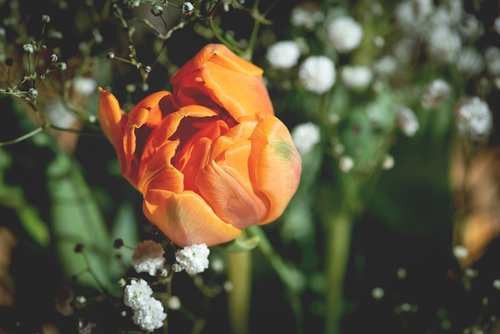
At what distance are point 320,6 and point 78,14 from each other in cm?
22

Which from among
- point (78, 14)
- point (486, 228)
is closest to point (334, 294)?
point (486, 228)

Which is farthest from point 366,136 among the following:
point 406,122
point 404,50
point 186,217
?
point 186,217

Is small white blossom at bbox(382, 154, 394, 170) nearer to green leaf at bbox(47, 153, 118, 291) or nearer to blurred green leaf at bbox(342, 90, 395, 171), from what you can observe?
blurred green leaf at bbox(342, 90, 395, 171)

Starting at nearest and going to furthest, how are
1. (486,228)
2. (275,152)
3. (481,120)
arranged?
1. (275,152)
2. (481,120)
3. (486,228)

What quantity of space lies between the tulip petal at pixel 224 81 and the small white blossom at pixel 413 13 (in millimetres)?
267

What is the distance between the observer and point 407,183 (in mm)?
503

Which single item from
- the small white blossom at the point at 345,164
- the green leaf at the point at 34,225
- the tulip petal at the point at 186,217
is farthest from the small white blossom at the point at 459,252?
the green leaf at the point at 34,225

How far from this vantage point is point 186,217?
1.04 ft

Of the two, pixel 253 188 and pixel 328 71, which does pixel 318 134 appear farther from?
pixel 253 188

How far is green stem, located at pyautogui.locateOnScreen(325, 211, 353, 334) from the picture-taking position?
0.50m

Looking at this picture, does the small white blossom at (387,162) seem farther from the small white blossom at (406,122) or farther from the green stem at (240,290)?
the green stem at (240,290)

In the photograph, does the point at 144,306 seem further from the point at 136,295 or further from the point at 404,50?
the point at 404,50

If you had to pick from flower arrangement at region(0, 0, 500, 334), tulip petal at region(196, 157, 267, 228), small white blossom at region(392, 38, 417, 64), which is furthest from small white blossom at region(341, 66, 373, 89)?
tulip petal at region(196, 157, 267, 228)

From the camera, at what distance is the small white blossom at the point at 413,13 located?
54cm
